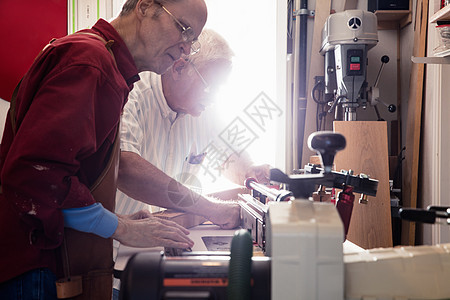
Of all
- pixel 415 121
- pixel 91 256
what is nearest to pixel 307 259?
pixel 91 256

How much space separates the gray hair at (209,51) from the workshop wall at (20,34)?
1.86 m

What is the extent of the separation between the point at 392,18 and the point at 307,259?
11.8 ft

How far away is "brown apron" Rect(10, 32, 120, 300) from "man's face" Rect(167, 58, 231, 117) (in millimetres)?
878

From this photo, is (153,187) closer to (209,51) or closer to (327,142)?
(209,51)

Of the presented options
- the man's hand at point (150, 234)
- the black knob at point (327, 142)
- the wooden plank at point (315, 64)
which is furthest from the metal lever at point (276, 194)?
the wooden plank at point (315, 64)

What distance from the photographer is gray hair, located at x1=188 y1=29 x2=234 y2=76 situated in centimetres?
206

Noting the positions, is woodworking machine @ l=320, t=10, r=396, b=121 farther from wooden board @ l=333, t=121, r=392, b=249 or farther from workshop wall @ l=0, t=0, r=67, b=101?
Result: workshop wall @ l=0, t=0, r=67, b=101

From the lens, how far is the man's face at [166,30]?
4.31 feet

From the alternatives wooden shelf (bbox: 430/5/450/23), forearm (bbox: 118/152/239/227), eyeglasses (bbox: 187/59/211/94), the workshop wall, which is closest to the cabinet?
wooden shelf (bbox: 430/5/450/23)

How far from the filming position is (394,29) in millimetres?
3809

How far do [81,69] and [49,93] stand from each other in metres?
0.09

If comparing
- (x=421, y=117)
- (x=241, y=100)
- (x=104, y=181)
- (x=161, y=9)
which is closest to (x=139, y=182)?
(x=104, y=181)

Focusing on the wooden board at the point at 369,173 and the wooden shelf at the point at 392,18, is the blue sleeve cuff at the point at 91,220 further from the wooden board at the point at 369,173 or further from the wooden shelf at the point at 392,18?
the wooden shelf at the point at 392,18

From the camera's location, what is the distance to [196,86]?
6.81 ft
